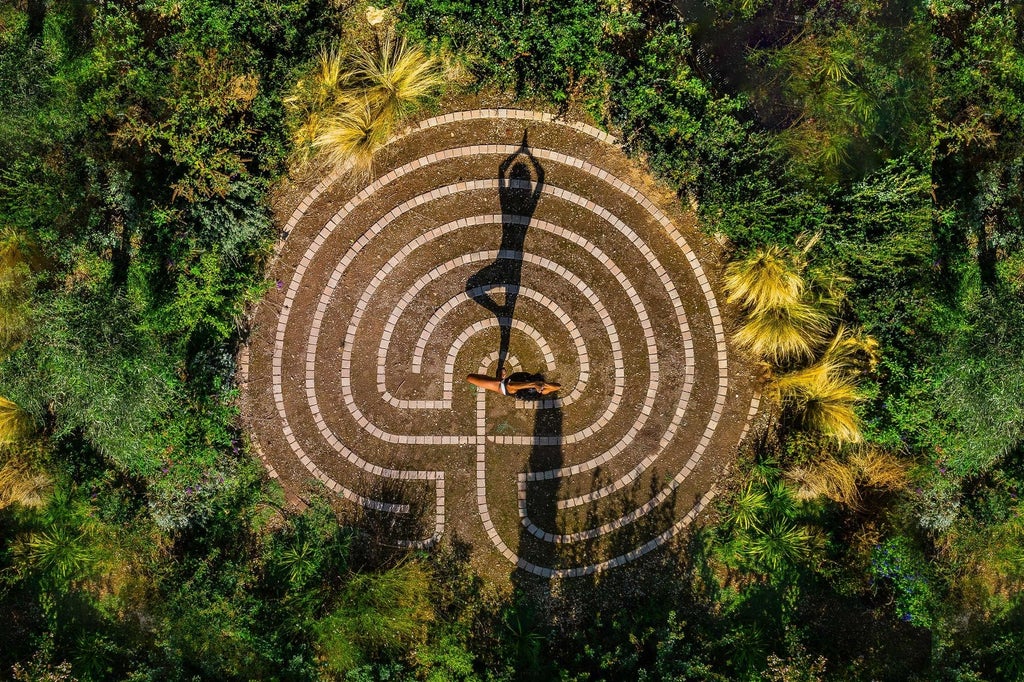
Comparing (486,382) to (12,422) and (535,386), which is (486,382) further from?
(12,422)

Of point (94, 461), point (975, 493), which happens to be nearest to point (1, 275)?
point (94, 461)

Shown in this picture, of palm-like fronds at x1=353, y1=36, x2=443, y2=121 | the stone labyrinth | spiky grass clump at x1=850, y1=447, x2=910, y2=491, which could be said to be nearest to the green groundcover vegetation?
spiky grass clump at x1=850, y1=447, x2=910, y2=491

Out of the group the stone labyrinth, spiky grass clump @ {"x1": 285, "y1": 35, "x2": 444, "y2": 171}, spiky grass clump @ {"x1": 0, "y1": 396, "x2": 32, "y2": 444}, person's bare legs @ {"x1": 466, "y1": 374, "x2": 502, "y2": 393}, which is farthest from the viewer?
the stone labyrinth

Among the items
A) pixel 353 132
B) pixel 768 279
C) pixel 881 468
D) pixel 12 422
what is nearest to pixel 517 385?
pixel 768 279

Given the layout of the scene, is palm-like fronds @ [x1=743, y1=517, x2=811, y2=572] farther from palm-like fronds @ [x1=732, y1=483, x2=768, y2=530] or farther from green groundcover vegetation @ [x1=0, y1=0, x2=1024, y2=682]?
palm-like fronds @ [x1=732, y1=483, x2=768, y2=530]

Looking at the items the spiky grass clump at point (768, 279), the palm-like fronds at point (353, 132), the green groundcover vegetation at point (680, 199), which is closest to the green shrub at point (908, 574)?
the green groundcover vegetation at point (680, 199)

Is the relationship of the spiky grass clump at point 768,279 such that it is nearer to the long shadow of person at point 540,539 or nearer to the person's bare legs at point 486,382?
the long shadow of person at point 540,539

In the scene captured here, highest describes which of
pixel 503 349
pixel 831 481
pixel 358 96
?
pixel 358 96
